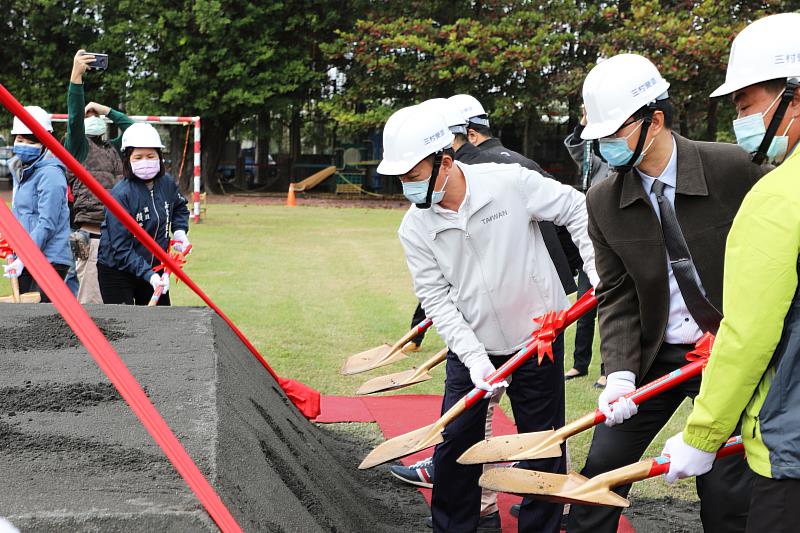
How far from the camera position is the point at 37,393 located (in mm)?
3078

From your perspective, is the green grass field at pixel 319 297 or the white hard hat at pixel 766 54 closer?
the white hard hat at pixel 766 54

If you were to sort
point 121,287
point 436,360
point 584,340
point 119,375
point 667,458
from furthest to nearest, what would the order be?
1. point 584,340
2. point 121,287
3. point 436,360
4. point 667,458
5. point 119,375

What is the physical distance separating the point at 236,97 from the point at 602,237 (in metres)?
24.5

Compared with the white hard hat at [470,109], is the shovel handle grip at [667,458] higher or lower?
lower

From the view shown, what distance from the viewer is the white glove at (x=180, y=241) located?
549 centimetres

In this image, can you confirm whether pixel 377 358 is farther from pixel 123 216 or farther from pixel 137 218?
pixel 123 216

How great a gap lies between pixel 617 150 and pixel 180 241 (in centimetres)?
352

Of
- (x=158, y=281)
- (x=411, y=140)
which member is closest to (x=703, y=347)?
(x=411, y=140)

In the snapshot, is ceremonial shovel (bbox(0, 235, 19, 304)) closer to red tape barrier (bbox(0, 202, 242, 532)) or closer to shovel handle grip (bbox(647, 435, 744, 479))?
red tape barrier (bbox(0, 202, 242, 532))

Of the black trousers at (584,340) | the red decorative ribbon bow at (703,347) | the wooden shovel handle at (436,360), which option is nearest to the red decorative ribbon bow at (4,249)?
the wooden shovel handle at (436,360)

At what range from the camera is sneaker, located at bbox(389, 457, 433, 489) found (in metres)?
4.38

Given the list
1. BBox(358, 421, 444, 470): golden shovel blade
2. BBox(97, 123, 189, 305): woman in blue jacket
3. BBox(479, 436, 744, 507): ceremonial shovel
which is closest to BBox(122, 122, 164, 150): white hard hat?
BBox(97, 123, 189, 305): woman in blue jacket

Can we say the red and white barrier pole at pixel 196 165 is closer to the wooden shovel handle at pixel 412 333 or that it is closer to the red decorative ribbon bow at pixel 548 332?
the wooden shovel handle at pixel 412 333

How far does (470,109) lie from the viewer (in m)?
5.04
